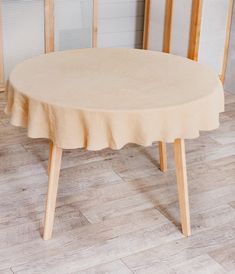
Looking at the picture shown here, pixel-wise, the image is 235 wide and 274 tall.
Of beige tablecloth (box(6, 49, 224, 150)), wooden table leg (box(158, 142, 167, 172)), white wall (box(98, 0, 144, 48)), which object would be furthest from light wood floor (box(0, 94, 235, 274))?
white wall (box(98, 0, 144, 48))

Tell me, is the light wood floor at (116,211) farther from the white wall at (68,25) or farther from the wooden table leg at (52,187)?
the white wall at (68,25)

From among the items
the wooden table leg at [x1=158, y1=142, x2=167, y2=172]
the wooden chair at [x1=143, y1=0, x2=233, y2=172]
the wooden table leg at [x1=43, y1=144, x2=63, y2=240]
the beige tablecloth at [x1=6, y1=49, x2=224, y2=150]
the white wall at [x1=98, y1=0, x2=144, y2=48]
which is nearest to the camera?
the beige tablecloth at [x1=6, y1=49, x2=224, y2=150]

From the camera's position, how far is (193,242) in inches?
83.4

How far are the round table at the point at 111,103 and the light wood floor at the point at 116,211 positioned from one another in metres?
0.11

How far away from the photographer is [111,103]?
1.86m

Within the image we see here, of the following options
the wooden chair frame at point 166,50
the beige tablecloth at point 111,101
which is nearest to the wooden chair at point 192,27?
the wooden chair frame at point 166,50

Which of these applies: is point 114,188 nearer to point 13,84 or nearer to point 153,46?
point 13,84

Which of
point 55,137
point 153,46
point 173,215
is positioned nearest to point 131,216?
point 173,215

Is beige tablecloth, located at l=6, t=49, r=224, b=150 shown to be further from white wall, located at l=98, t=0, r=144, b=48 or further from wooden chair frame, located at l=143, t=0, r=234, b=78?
white wall, located at l=98, t=0, r=144, b=48

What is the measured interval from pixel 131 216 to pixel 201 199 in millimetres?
338

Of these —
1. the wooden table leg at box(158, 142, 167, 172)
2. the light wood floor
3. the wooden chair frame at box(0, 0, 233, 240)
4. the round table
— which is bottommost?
the light wood floor

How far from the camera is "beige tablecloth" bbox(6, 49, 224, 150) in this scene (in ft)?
5.96

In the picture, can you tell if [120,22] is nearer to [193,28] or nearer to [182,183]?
[193,28]

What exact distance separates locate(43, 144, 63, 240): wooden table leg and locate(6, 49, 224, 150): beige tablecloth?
0.11 m
